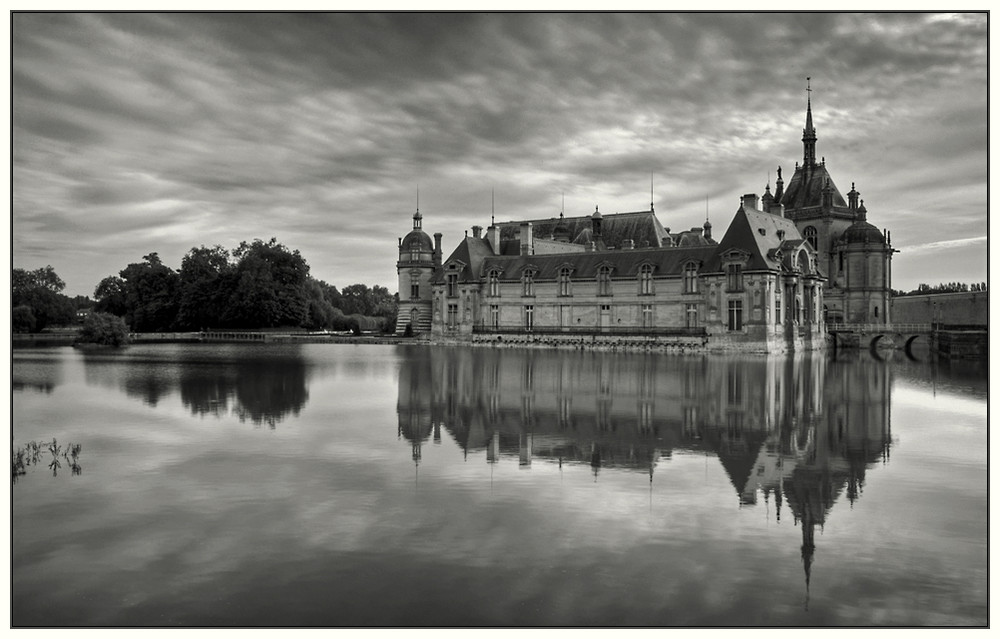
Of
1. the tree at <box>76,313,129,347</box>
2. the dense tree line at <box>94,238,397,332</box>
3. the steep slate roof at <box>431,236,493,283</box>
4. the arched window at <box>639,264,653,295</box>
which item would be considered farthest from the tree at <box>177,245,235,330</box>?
the arched window at <box>639,264,653,295</box>

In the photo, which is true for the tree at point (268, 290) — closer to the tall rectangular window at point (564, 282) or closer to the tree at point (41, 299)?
the tree at point (41, 299)

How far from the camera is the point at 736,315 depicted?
Result: 5206 centimetres

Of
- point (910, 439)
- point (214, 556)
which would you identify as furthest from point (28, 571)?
point (910, 439)

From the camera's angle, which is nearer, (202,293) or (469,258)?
(469,258)

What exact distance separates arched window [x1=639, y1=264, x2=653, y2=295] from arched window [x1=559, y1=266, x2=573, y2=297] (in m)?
5.42

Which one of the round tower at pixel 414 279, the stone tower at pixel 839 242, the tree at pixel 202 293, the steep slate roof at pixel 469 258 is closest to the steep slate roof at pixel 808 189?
the stone tower at pixel 839 242

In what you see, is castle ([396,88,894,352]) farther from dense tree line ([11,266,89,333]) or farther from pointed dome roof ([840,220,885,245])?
dense tree line ([11,266,89,333])

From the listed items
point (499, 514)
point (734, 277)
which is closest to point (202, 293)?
point (734, 277)

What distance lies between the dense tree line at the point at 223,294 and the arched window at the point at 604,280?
2973 cm

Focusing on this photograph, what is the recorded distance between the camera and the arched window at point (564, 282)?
6153 centimetres

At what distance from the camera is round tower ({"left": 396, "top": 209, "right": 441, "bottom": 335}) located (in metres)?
71.8

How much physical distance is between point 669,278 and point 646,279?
173 centimetres

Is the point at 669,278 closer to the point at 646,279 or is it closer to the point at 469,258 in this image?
the point at 646,279

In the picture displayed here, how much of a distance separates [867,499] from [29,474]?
37.9ft
